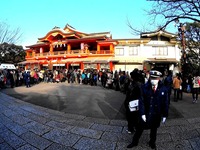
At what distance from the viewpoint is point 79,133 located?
3959 mm

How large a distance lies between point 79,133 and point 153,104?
202cm

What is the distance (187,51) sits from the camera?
43.8 ft

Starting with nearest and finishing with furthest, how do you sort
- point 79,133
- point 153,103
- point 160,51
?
point 153,103
point 79,133
point 160,51

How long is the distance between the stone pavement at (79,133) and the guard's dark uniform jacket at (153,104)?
2.12 ft

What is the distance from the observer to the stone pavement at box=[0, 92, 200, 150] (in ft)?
10.9

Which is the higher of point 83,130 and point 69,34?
point 69,34

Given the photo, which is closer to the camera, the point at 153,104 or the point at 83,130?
the point at 153,104

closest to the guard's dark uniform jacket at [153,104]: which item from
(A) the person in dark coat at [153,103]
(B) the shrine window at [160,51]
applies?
(A) the person in dark coat at [153,103]

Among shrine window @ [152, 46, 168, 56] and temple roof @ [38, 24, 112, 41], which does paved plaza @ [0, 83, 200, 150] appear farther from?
temple roof @ [38, 24, 112, 41]

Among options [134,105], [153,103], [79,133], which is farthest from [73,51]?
[153,103]

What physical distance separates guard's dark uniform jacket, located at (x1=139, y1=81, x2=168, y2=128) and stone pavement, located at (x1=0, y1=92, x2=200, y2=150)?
647 millimetres

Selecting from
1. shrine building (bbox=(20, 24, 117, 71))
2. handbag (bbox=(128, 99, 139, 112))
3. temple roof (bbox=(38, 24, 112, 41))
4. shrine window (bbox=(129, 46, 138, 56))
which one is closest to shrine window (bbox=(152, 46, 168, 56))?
shrine window (bbox=(129, 46, 138, 56))

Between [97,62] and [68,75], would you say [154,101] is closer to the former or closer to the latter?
[68,75]

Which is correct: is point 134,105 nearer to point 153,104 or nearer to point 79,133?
point 153,104
